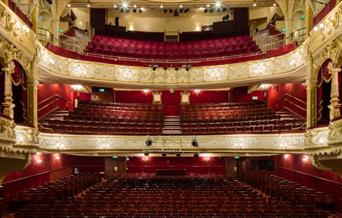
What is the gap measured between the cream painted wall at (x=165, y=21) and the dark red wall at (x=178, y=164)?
20.8 ft

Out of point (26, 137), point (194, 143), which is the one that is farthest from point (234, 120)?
point (26, 137)

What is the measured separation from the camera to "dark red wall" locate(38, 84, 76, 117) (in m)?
10.6

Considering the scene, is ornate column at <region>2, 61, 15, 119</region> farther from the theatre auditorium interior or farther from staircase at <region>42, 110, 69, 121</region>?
staircase at <region>42, 110, 69, 121</region>

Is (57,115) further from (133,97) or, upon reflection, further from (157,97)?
(157,97)

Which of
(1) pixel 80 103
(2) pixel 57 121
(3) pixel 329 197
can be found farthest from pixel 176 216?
(1) pixel 80 103

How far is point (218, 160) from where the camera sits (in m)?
12.9

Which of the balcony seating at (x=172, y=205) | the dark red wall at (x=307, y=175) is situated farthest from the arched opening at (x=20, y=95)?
the dark red wall at (x=307, y=175)

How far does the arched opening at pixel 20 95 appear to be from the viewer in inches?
319

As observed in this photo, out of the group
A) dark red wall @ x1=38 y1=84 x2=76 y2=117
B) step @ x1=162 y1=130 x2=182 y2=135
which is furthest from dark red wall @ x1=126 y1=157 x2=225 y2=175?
dark red wall @ x1=38 y1=84 x2=76 y2=117

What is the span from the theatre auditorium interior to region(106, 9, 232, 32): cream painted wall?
0.05 m

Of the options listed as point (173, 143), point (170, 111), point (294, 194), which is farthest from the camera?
point (170, 111)

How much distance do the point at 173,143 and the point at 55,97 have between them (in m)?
3.76

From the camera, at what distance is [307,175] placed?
31.7 ft

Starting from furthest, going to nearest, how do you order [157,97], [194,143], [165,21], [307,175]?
[165,21] → [157,97] → [194,143] → [307,175]
